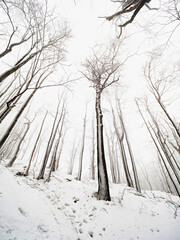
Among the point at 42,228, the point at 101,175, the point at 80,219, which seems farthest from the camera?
the point at 101,175

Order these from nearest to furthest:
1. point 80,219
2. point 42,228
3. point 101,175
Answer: point 42,228 < point 80,219 < point 101,175

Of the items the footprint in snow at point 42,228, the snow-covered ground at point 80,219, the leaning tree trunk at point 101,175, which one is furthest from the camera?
the leaning tree trunk at point 101,175

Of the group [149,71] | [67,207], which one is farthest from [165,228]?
[149,71]

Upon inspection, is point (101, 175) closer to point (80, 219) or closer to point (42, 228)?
point (80, 219)

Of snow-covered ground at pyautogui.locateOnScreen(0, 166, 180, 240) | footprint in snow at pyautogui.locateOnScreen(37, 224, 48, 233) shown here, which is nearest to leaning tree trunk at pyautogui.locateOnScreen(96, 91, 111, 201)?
snow-covered ground at pyautogui.locateOnScreen(0, 166, 180, 240)

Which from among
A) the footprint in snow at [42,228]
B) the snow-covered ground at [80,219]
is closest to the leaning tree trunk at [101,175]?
the snow-covered ground at [80,219]

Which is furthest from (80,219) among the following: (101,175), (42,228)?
(101,175)

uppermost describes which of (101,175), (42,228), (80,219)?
(101,175)

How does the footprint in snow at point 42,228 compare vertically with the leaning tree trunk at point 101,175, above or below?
below

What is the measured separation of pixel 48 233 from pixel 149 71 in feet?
33.0

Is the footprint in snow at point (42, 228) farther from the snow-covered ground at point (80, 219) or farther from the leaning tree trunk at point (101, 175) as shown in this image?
the leaning tree trunk at point (101, 175)

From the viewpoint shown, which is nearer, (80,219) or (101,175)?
(80,219)

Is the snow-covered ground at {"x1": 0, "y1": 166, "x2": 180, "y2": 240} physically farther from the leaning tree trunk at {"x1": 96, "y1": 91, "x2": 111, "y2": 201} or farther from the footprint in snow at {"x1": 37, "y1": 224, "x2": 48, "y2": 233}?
the leaning tree trunk at {"x1": 96, "y1": 91, "x2": 111, "y2": 201}

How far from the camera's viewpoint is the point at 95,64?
21.9 feet
